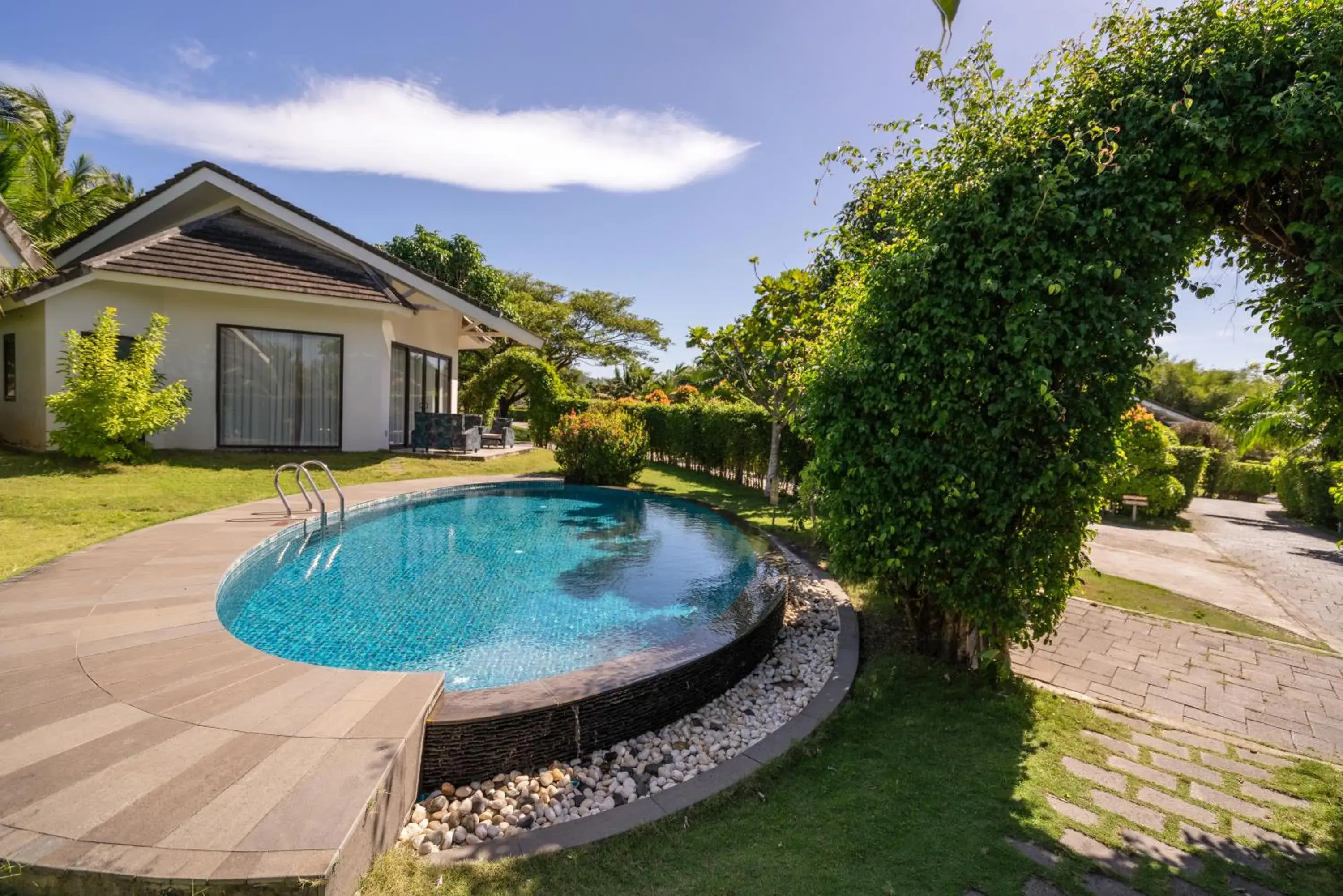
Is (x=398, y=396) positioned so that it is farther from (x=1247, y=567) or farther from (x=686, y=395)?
(x=1247, y=567)

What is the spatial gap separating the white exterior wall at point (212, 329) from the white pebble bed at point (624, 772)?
523 inches

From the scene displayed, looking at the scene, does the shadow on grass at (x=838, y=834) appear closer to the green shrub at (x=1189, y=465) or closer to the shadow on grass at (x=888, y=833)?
the shadow on grass at (x=888, y=833)

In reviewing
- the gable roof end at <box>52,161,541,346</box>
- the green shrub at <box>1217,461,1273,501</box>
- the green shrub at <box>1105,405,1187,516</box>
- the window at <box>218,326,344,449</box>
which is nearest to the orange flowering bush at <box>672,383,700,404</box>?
the gable roof end at <box>52,161,541,346</box>

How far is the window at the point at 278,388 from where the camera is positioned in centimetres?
1402

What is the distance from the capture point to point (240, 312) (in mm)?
13906

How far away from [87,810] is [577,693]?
93.8 inches

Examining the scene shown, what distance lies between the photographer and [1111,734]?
4.10 meters

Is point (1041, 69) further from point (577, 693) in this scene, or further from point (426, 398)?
point (426, 398)

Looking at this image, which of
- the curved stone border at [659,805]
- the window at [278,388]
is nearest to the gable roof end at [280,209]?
the window at [278,388]

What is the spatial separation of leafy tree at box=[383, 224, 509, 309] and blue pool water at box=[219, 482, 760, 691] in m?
23.2

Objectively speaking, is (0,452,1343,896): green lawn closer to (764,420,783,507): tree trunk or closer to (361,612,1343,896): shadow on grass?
(361,612,1343,896): shadow on grass

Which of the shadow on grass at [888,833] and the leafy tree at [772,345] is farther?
the leafy tree at [772,345]

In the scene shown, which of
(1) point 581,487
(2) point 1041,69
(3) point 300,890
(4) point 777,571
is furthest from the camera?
(1) point 581,487

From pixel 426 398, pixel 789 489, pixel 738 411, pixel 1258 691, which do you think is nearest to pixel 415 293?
pixel 426 398
